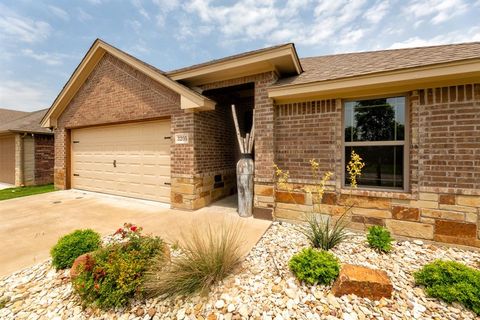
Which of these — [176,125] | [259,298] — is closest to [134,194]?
[176,125]

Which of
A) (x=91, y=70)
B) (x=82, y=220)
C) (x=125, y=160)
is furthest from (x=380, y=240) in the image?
(x=91, y=70)

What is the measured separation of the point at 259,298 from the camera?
2.29m

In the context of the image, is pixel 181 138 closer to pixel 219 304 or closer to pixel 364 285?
pixel 219 304

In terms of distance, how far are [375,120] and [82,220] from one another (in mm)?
6646

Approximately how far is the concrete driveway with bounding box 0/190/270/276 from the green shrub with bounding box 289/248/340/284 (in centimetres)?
97

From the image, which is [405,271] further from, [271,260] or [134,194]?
[134,194]

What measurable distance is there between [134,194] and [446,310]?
7.07 meters

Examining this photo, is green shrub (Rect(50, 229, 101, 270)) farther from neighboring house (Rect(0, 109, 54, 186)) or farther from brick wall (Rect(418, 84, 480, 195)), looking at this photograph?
neighboring house (Rect(0, 109, 54, 186))

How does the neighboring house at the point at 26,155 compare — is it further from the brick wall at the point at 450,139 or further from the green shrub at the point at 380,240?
the brick wall at the point at 450,139

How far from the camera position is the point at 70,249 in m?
2.93

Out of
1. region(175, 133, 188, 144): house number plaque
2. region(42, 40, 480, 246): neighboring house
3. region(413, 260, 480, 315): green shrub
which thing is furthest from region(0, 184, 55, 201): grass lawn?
region(413, 260, 480, 315): green shrub

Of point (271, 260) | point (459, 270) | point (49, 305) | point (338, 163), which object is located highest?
point (338, 163)

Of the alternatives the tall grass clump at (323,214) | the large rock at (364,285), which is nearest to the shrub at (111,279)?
the large rock at (364,285)

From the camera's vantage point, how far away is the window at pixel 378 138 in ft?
12.8
